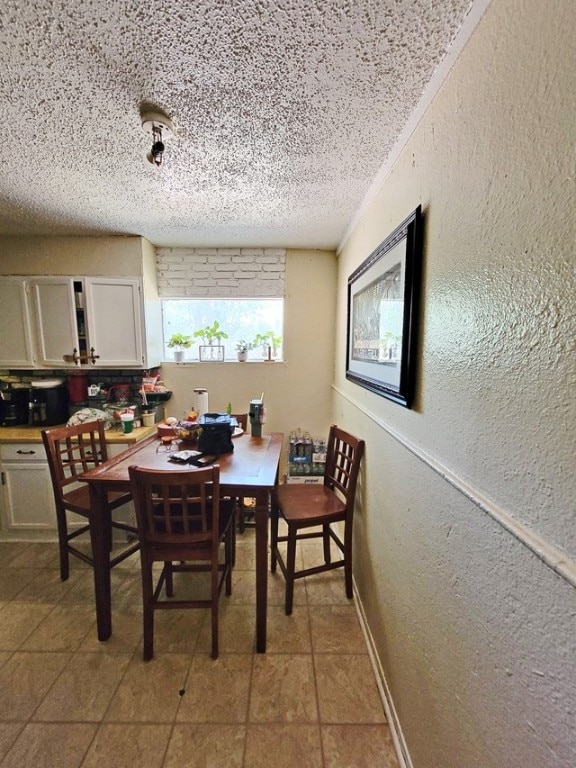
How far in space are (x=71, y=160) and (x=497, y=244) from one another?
6.42ft

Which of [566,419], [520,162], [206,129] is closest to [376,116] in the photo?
[206,129]

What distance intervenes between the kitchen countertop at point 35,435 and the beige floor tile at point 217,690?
1.51 meters

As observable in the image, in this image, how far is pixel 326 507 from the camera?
75.0 inches

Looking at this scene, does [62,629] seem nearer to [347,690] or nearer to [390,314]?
[347,690]

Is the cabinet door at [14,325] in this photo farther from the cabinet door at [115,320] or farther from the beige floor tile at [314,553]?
the beige floor tile at [314,553]

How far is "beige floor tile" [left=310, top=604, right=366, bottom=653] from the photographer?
160 cm

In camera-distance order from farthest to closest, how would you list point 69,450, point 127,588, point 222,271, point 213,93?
point 222,271
point 69,450
point 127,588
point 213,93

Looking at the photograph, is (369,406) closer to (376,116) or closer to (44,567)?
(376,116)

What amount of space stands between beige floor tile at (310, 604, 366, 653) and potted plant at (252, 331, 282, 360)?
6.78 ft

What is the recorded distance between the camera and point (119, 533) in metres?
2.46

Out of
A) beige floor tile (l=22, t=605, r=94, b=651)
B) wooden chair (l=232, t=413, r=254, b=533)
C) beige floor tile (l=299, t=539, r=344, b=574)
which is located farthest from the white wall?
beige floor tile (l=22, t=605, r=94, b=651)

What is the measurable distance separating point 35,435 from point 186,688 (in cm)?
206

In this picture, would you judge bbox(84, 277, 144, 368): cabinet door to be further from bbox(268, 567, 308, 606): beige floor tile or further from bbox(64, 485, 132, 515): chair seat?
bbox(268, 567, 308, 606): beige floor tile

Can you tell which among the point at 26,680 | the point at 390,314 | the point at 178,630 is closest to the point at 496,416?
the point at 390,314
